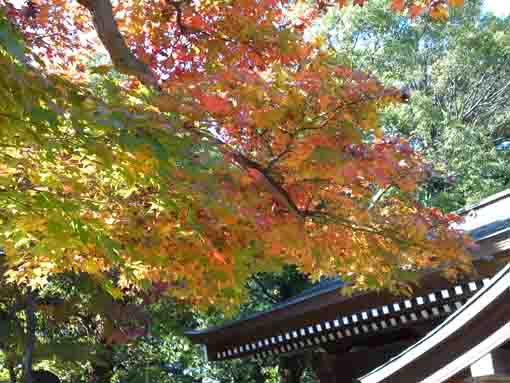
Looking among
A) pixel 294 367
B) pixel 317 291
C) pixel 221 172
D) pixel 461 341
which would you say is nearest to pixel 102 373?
pixel 294 367

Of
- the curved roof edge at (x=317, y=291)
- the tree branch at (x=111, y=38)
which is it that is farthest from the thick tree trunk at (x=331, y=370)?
the tree branch at (x=111, y=38)

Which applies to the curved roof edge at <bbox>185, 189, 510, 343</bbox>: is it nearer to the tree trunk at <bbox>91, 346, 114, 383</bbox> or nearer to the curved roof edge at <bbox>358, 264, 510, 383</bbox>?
the curved roof edge at <bbox>358, 264, 510, 383</bbox>

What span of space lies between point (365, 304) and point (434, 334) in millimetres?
1890

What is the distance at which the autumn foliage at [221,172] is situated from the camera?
2.90 metres

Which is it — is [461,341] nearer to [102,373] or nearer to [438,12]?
[438,12]

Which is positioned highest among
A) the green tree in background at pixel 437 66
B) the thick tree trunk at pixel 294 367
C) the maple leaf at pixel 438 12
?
the green tree in background at pixel 437 66

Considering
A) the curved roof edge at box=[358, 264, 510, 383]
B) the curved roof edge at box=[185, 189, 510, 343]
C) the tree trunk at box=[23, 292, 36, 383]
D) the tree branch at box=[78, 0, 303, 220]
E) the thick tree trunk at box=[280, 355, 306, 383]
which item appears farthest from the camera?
the thick tree trunk at box=[280, 355, 306, 383]

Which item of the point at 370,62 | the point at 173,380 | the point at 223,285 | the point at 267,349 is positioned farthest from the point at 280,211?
the point at 370,62

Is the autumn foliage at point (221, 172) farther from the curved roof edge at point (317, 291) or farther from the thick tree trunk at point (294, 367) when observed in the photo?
the thick tree trunk at point (294, 367)

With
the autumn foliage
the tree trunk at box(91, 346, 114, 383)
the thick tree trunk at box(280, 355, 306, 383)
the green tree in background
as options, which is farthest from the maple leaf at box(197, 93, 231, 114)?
the green tree in background

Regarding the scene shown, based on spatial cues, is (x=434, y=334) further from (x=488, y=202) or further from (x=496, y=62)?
(x=496, y=62)

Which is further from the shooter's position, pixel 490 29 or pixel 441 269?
pixel 490 29

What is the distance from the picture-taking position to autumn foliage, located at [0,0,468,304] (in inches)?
114

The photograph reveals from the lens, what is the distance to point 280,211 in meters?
4.14
